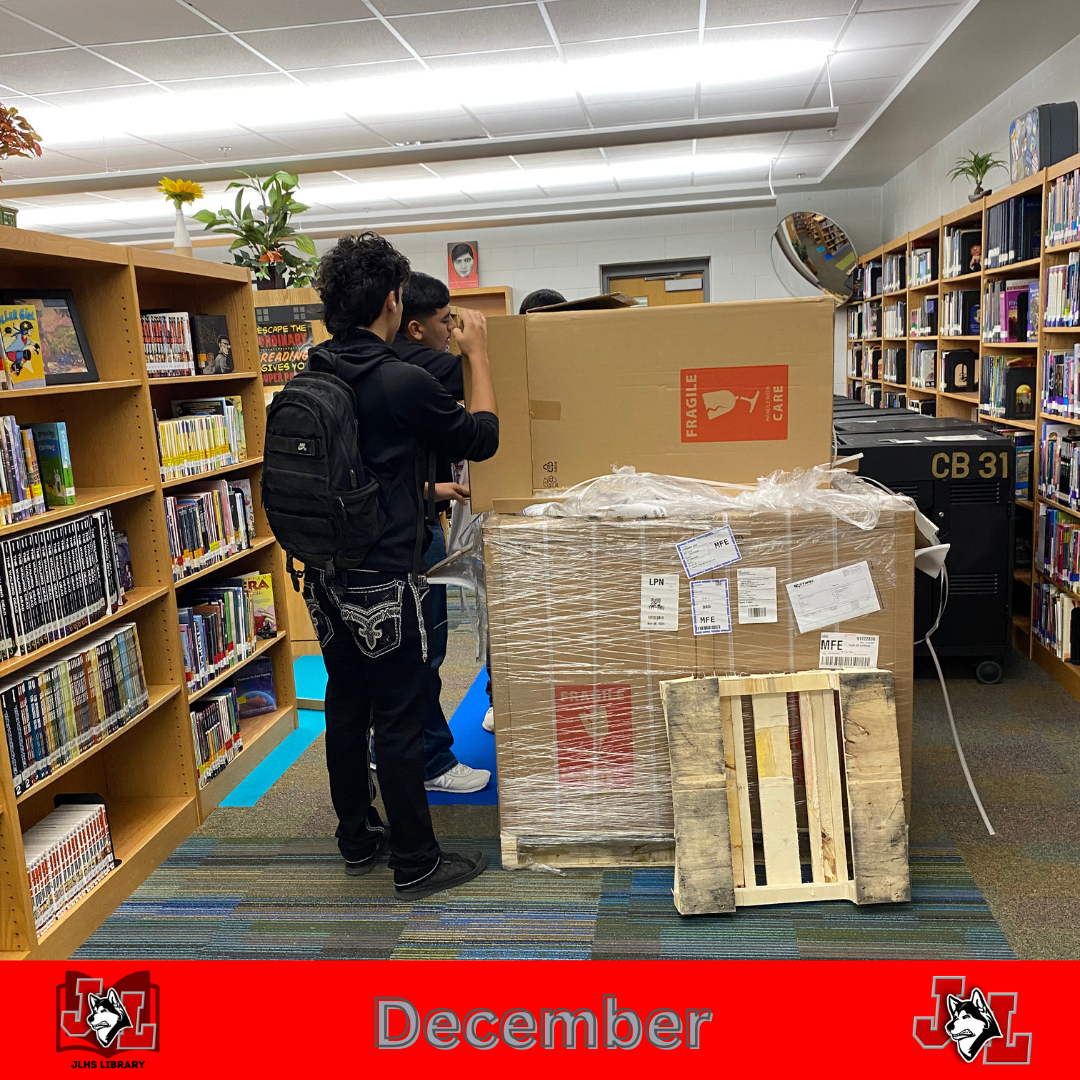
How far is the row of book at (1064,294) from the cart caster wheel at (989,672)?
1.24 metres

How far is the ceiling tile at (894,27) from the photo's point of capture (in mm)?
4098

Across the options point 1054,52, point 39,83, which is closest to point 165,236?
point 39,83

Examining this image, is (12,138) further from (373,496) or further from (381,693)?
(381,693)

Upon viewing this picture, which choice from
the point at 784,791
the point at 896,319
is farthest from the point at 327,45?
the point at 896,319

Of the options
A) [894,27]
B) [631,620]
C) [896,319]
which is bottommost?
[631,620]

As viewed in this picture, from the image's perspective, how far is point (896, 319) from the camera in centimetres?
648

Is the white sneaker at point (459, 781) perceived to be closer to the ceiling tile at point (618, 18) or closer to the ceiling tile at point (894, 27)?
the ceiling tile at point (618, 18)

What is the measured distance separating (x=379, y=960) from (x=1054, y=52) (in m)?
4.86

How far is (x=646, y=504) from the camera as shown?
6.97ft

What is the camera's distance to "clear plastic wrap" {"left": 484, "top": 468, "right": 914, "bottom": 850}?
6.90ft

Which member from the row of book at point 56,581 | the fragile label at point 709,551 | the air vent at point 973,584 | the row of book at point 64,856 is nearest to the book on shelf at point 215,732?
the row of book at point 64,856

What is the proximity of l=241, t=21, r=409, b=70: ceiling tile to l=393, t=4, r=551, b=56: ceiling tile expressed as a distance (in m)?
0.11

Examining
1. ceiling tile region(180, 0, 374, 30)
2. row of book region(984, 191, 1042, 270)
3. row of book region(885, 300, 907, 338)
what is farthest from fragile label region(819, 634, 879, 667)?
row of book region(885, 300, 907, 338)

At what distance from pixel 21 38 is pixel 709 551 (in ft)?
12.5
